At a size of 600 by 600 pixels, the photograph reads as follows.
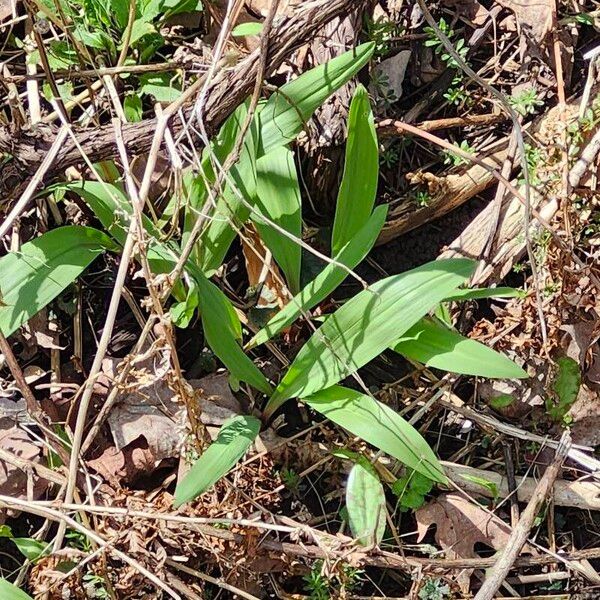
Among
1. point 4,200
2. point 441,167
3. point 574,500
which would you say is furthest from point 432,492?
point 4,200

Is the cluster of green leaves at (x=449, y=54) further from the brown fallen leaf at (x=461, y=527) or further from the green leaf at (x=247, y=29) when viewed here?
the brown fallen leaf at (x=461, y=527)

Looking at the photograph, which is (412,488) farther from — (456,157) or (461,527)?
(456,157)

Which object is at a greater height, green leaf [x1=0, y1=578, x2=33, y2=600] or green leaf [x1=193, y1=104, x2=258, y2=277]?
green leaf [x1=193, y1=104, x2=258, y2=277]

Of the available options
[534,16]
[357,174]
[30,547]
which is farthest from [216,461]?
[534,16]

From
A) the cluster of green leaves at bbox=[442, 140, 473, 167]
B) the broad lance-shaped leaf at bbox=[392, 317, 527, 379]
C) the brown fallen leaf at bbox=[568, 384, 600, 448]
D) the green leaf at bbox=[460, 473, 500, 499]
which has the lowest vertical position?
the green leaf at bbox=[460, 473, 500, 499]

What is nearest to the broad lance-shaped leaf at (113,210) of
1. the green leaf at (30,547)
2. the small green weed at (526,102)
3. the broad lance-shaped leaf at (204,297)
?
the broad lance-shaped leaf at (204,297)

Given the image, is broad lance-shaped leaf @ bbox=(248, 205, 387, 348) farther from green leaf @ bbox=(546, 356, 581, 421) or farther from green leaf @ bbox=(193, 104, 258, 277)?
green leaf @ bbox=(546, 356, 581, 421)

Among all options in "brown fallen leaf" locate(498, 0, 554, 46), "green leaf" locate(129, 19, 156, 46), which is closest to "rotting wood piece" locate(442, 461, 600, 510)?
"brown fallen leaf" locate(498, 0, 554, 46)
